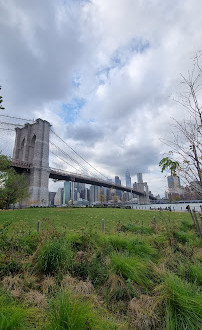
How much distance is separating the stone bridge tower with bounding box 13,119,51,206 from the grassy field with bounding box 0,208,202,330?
34.4 metres

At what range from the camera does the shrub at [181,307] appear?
2.10 meters

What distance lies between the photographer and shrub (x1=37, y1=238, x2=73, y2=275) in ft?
12.3

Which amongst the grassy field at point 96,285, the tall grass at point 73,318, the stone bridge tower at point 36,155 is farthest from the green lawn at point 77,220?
the stone bridge tower at point 36,155

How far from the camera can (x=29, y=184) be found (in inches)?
1484

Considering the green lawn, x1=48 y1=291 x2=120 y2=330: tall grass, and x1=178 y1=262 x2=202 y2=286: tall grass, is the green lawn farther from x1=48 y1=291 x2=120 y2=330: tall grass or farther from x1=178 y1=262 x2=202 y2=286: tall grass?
x1=178 y1=262 x2=202 y2=286: tall grass

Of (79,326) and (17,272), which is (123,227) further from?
(79,326)

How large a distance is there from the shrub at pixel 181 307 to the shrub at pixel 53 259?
2245 mm

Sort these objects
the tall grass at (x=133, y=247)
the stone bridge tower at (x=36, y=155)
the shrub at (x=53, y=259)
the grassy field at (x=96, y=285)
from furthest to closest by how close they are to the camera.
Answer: the stone bridge tower at (x=36, y=155), the tall grass at (x=133, y=247), the shrub at (x=53, y=259), the grassy field at (x=96, y=285)

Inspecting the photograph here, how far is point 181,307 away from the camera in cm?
229

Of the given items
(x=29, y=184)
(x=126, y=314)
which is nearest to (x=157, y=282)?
(x=126, y=314)

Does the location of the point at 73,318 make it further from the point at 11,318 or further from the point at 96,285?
the point at 96,285

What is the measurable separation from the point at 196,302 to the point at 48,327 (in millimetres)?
1906

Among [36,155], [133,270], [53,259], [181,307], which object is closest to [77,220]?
[53,259]

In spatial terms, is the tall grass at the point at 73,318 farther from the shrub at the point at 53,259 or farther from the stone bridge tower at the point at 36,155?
the stone bridge tower at the point at 36,155
